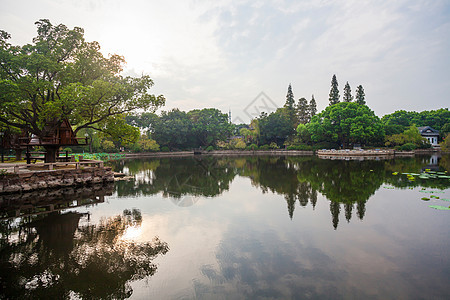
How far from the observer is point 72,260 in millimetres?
6203

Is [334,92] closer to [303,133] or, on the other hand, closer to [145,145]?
[303,133]

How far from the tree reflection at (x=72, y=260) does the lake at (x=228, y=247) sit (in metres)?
0.03

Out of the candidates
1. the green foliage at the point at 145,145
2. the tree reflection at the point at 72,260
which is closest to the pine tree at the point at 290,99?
the green foliage at the point at 145,145

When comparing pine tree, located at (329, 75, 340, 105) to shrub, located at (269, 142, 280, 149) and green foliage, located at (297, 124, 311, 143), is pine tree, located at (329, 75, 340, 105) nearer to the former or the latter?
green foliage, located at (297, 124, 311, 143)

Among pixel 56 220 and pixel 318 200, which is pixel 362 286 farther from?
pixel 56 220

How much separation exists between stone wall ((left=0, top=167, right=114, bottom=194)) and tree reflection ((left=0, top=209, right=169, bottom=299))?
6273mm

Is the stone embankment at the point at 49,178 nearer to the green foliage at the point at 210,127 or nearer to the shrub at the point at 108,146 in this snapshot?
the shrub at the point at 108,146

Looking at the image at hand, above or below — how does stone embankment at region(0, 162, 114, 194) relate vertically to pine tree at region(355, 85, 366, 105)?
below

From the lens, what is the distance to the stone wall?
548 inches

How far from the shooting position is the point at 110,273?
563 centimetres

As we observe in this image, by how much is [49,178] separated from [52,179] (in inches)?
6.8

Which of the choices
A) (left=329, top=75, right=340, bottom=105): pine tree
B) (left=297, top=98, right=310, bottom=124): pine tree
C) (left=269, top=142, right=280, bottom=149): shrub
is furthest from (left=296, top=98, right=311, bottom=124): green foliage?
(left=269, top=142, right=280, bottom=149): shrub

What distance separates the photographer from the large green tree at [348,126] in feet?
169

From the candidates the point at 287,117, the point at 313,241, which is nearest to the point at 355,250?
the point at 313,241
